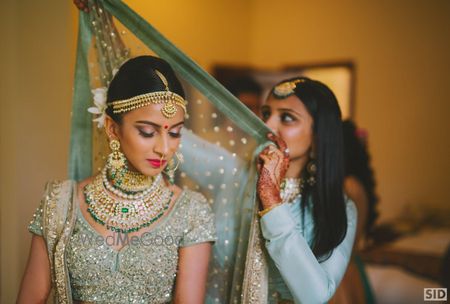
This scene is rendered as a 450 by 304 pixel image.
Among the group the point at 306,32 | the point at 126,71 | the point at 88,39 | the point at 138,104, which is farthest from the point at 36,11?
the point at 306,32

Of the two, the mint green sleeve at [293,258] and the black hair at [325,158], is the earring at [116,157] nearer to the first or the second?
the mint green sleeve at [293,258]

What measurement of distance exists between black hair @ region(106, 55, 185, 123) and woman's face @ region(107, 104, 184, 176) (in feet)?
0.15

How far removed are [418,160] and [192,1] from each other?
3.05 meters

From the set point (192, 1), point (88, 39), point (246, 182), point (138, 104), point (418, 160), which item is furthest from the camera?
point (418, 160)

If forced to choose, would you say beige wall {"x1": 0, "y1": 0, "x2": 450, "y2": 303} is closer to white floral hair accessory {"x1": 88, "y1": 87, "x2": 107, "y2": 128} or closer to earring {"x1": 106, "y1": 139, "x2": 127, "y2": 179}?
white floral hair accessory {"x1": 88, "y1": 87, "x2": 107, "y2": 128}

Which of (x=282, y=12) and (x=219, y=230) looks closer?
(x=219, y=230)

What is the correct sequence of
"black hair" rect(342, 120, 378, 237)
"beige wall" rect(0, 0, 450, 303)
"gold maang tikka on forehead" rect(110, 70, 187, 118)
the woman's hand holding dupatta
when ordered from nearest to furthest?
1. "gold maang tikka on forehead" rect(110, 70, 187, 118)
2. the woman's hand holding dupatta
3. "black hair" rect(342, 120, 378, 237)
4. "beige wall" rect(0, 0, 450, 303)

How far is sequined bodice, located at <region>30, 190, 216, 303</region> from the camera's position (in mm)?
1322

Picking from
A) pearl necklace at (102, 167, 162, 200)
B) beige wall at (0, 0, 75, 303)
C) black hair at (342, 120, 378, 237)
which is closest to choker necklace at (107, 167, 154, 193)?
pearl necklace at (102, 167, 162, 200)

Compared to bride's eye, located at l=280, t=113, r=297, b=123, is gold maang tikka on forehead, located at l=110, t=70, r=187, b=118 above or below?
below

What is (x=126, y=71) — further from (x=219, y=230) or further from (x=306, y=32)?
(x=306, y=32)

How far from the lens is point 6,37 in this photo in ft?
5.32

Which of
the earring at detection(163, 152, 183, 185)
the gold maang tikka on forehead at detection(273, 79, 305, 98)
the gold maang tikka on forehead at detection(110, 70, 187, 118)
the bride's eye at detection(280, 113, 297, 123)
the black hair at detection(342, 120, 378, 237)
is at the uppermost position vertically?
the black hair at detection(342, 120, 378, 237)

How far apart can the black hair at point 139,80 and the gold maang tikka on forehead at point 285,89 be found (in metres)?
0.49
